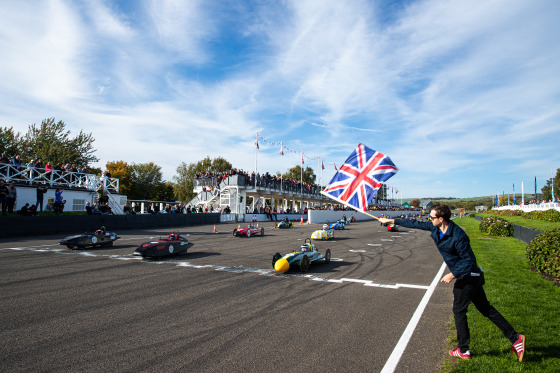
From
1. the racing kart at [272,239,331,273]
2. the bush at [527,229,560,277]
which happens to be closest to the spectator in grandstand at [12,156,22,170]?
the racing kart at [272,239,331,273]

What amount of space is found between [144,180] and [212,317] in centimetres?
7410

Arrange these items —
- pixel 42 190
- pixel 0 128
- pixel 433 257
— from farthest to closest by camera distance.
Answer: pixel 0 128, pixel 42 190, pixel 433 257

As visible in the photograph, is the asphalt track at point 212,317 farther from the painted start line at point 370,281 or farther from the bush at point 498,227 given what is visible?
the bush at point 498,227

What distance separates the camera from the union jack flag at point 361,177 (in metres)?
7.24

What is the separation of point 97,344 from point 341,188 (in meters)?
5.37

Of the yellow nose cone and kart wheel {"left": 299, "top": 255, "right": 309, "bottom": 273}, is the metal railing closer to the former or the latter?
the yellow nose cone

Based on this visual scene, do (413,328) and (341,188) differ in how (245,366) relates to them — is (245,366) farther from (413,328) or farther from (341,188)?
(341,188)

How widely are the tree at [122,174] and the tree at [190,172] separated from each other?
12.9 meters

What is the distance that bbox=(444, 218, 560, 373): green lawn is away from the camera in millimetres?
4238

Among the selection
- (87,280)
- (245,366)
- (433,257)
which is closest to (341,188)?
(245,366)

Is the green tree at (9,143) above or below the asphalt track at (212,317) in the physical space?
above

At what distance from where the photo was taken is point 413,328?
5773 millimetres

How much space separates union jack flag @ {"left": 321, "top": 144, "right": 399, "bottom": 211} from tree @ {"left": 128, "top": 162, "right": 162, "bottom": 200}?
72.1 m

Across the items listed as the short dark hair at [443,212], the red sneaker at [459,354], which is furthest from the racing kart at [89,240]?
the red sneaker at [459,354]
